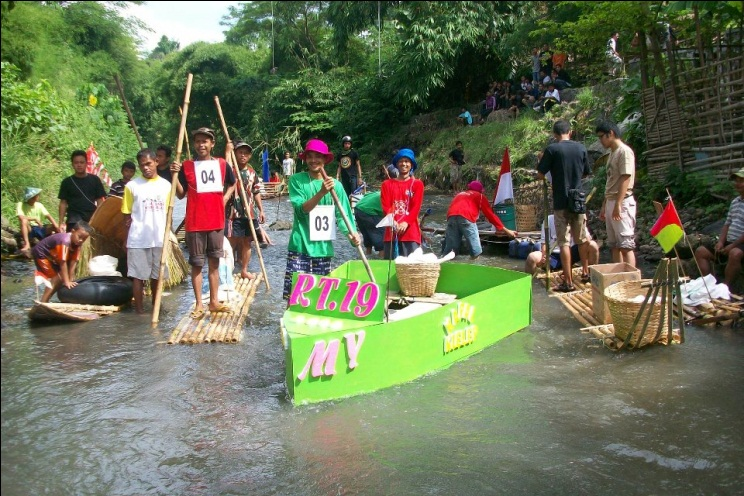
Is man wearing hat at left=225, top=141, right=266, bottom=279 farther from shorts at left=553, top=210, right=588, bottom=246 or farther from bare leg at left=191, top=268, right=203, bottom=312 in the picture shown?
shorts at left=553, top=210, right=588, bottom=246

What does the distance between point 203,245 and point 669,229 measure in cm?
456

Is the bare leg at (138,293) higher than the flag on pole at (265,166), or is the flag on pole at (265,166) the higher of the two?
the flag on pole at (265,166)

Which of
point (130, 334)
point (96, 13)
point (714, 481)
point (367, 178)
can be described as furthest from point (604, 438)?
point (367, 178)

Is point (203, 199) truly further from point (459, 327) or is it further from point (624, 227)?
point (624, 227)

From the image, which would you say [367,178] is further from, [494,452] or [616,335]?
[494,452]

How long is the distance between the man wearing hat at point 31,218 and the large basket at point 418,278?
13.9ft

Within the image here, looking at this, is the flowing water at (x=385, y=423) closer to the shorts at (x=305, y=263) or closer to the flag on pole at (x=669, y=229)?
the shorts at (x=305, y=263)

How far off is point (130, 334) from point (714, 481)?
564cm

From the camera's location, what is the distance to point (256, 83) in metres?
26.1

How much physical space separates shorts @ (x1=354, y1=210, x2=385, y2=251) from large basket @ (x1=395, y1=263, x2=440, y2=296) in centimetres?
272

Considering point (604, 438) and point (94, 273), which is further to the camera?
point (94, 273)

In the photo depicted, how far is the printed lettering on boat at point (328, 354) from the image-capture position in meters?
5.03

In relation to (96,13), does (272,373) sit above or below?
below

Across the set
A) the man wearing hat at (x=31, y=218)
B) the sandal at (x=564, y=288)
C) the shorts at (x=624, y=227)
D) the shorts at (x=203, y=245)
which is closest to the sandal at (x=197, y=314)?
the shorts at (x=203, y=245)
